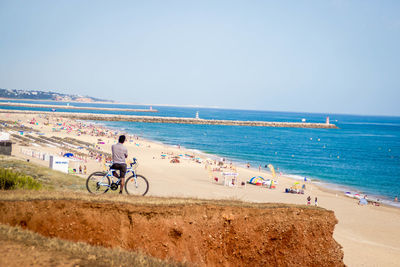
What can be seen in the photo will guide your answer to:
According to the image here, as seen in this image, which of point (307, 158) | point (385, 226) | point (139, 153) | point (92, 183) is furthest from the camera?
point (307, 158)

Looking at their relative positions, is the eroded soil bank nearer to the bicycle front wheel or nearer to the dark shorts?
the dark shorts

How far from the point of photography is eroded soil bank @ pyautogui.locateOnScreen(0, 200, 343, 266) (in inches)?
328

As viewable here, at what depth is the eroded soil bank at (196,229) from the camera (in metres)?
8.34

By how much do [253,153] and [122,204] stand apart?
53055 mm

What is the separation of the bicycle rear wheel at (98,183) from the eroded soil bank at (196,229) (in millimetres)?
1218

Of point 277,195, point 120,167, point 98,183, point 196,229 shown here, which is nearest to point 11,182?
point 98,183

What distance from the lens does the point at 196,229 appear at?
9164 millimetres

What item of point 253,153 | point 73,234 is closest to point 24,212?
point 73,234

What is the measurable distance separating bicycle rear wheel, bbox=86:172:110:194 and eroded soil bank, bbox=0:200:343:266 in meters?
1.22

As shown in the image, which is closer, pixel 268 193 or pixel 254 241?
pixel 254 241

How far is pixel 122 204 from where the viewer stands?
8.79 metres

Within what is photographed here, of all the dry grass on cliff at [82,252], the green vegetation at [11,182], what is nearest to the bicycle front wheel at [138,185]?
the green vegetation at [11,182]

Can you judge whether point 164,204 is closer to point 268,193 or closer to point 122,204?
point 122,204

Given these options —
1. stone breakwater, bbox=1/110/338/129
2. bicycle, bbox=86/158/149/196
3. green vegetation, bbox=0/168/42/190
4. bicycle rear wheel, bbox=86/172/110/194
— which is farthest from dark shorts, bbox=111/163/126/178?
stone breakwater, bbox=1/110/338/129
